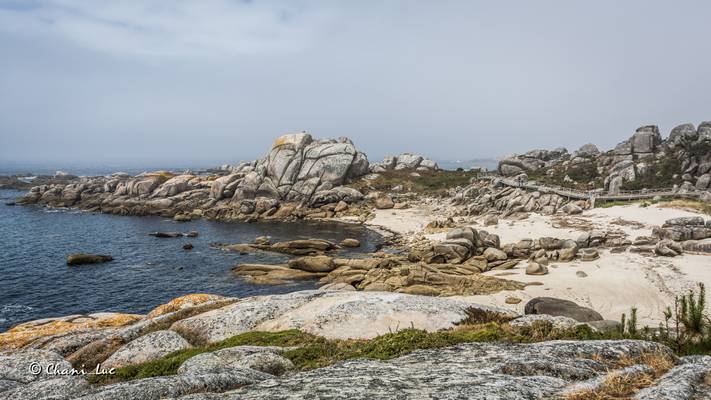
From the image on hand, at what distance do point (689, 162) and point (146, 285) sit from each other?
80.6 meters

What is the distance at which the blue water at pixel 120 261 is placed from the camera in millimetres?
35406

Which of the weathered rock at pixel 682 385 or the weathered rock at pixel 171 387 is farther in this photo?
the weathered rock at pixel 171 387

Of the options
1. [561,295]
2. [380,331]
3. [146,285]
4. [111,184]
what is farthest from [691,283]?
[111,184]

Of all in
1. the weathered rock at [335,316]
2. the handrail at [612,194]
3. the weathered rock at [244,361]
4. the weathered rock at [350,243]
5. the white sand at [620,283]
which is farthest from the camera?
the handrail at [612,194]

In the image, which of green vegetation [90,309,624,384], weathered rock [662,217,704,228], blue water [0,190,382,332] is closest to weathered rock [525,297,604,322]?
green vegetation [90,309,624,384]

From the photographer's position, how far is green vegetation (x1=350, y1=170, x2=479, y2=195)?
9438 cm

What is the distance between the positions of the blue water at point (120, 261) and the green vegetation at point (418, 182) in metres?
27.3

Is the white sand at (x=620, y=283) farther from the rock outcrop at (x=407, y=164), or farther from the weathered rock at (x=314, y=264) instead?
the rock outcrop at (x=407, y=164)

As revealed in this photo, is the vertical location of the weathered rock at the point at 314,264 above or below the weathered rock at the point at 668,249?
below

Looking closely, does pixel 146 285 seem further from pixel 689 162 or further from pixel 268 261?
pixel 689 162

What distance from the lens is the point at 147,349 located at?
1355 centimetres

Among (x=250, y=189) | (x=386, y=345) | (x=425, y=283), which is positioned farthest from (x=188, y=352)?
(x=250, y=189)

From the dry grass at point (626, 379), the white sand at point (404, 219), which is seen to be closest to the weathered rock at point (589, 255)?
the white sand at point (404, 219)

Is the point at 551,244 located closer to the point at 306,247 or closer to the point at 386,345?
the point at 306,247
